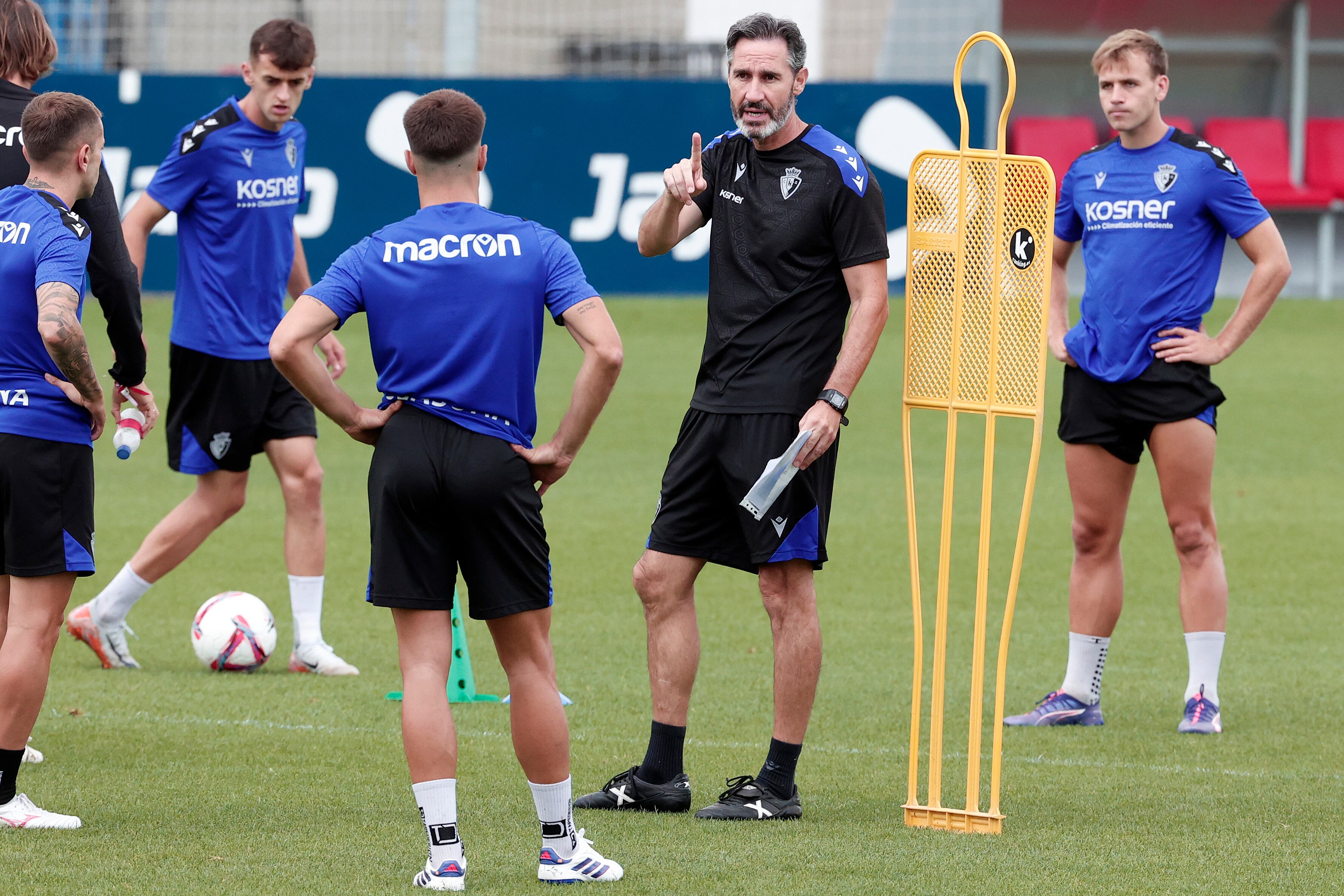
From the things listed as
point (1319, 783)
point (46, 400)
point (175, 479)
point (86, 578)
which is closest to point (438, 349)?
point (46, 400)

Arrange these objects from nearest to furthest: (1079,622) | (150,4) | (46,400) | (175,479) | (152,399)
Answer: (46,400)
(152,399)
(1079,622)
(175,479)
(150,4)

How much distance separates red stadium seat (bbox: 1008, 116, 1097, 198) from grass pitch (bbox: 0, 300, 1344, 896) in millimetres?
7474

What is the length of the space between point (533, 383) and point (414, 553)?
1.62 ft

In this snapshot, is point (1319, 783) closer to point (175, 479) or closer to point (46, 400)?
point (46, 400)

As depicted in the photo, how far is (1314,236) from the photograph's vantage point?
18.0m

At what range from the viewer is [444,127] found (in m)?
3.91

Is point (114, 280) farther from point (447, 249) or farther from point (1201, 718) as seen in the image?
point (1201, 718)

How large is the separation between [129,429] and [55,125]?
93cm

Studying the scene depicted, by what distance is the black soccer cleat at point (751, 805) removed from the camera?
4684 millimetres

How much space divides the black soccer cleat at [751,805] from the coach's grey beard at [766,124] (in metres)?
1.81

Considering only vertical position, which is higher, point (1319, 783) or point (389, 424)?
point (389, 424)

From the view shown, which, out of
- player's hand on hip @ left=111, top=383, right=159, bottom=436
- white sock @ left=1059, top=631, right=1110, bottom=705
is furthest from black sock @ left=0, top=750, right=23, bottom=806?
white sock @ left=1059, top=631, right=1110, bottom=705

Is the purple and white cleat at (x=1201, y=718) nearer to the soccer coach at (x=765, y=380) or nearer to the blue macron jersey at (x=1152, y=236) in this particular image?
the blue macron jersey at (x=1152, y=236)

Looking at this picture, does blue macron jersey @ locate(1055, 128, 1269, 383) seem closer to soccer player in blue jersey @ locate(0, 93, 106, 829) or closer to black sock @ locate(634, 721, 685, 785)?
black sock @ locate(634, 721, 685, 785)
